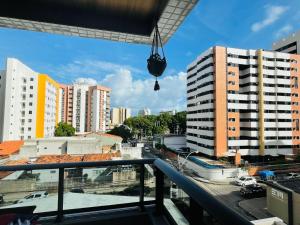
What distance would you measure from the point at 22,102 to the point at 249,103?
2905cm

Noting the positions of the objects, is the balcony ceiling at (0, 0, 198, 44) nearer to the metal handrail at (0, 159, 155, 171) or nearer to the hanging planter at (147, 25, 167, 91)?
the hanging planter at (147, 25, 167, 91)

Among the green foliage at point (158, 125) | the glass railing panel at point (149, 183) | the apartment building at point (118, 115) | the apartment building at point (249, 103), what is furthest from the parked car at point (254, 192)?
the apartment building at point (118, 115)

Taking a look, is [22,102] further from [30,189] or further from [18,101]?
[30,189]

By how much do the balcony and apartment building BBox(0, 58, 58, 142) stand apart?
30225mm

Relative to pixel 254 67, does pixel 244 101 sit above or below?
below

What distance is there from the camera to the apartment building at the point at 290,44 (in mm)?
28680

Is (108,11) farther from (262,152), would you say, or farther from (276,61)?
(276,61)

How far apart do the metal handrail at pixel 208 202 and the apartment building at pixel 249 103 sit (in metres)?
20.8

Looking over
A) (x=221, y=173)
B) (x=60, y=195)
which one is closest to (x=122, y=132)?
(x=221, y=173)

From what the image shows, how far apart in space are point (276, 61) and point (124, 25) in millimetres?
25264

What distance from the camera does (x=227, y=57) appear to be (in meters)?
21.7

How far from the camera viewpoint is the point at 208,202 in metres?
0.81

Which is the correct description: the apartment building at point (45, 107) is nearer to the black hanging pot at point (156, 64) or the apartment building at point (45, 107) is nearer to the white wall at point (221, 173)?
the white wall at point (221, 173)

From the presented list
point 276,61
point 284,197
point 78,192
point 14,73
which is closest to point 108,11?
point 78,192
